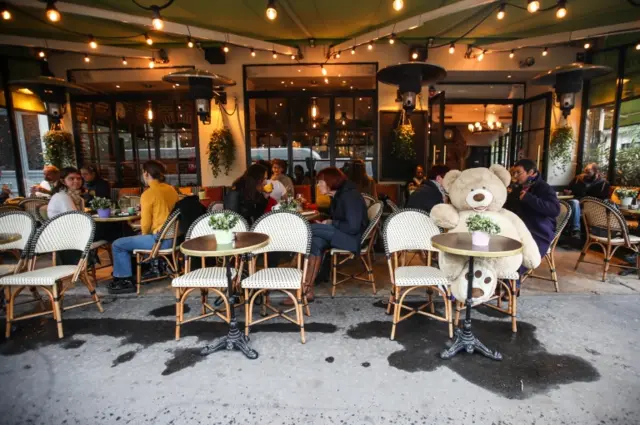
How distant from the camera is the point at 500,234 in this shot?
9.44 ft

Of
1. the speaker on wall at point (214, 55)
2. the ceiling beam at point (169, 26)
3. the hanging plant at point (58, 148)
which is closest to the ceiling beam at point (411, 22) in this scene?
the ceiling beam at point (169, 26)

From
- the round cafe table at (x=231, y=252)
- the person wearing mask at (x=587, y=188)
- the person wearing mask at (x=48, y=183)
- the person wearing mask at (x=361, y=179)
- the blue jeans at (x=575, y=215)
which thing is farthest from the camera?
the blue jeans at (x=575, y=215)

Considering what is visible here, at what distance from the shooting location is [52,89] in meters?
5.91

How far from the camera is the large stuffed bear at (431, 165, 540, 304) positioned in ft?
9.00

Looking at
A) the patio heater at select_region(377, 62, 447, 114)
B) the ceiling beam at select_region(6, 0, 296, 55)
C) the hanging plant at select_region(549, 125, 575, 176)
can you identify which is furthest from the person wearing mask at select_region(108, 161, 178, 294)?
the hanging plant at select_region(549, 125, 575, 176)

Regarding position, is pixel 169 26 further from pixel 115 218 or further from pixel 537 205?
pixel 537 205

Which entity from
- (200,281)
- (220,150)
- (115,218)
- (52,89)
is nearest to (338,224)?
A: (200,281)

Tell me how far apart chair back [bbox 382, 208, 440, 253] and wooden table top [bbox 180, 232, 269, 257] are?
45.7 inches

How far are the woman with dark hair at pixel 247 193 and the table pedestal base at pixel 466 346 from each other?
8.77 feet

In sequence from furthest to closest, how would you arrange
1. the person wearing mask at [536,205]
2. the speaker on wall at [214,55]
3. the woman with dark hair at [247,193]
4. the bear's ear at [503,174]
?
the speaker on wall at [214,55]
the woman with dark hair at [247,193]
the person wearing mask at [536,205]
the bear's ear at [503,174]

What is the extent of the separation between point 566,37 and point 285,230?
20.7 feet

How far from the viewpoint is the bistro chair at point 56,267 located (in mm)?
3016

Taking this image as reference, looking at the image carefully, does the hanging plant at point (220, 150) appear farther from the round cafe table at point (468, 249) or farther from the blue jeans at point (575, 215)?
the blue jeans at point (575, 215)

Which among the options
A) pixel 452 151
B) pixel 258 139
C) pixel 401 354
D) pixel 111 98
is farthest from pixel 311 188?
pixel 452 151
